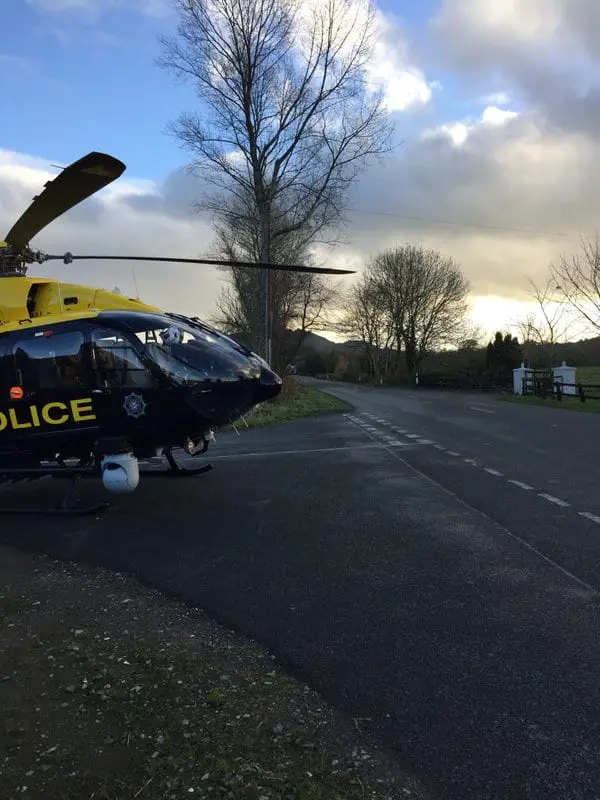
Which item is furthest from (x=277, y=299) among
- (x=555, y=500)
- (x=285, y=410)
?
(x=555, y=500)

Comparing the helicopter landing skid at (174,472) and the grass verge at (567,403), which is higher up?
the grass verge at (567,403)

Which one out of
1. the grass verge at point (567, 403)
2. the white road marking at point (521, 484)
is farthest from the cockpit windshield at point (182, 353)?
the grass verge at point (567, 403)

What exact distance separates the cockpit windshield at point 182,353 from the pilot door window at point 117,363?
20 centimetres

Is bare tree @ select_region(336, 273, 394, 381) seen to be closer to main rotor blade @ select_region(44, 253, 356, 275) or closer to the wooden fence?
the wooden fence

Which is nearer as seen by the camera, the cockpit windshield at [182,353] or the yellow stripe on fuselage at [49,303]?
the cockpit windshield at [182,353]

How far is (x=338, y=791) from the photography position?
263 cm

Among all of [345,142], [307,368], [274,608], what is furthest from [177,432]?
[307,368]

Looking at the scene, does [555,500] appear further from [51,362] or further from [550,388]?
[550,388]

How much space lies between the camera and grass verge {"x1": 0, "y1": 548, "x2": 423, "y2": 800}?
2.70m

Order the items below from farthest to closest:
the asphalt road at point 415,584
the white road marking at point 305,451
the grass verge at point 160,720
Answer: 1. the white road marking at point 305,451
2. the asphalt road at point 415,584
3. the grass verge at point 160,720

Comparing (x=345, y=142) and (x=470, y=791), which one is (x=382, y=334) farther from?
(x=470, y=791)

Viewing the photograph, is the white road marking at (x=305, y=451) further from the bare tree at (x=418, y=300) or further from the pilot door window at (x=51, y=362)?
the bare tree at (x=418, y=300)

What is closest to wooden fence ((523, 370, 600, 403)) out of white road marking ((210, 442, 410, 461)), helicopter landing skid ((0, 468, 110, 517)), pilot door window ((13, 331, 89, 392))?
white road marking ((210, 442, 410, 461))

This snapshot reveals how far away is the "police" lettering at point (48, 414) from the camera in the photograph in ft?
26.0
